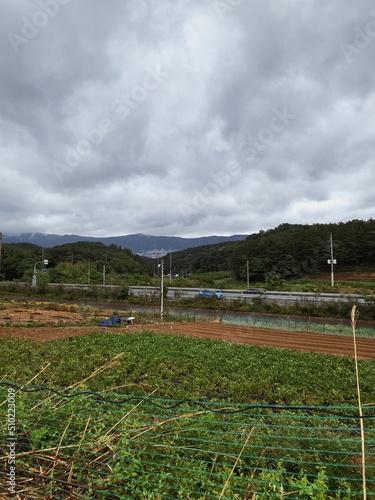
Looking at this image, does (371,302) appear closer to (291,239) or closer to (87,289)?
(87,289)

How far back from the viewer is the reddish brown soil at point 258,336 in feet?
43.1

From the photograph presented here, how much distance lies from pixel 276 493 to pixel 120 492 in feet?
4.14

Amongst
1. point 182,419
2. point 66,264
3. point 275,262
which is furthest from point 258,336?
point 66,264

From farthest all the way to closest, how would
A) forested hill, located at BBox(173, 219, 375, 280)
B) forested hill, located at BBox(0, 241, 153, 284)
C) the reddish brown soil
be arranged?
forested hill, located at BBox(173, 219, 375, 280), forested hill, located at BBox(0, 241, 153, 284), the reddish brown soil

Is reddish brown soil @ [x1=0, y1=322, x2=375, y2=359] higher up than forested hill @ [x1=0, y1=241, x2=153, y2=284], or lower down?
lower down

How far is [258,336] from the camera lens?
52.4 ft

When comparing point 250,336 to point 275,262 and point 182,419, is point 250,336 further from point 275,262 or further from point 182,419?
point 275,262

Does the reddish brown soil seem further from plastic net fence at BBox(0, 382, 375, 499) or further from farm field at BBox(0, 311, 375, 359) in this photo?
plastic net fence at BBox(0, 382, 375, 499)

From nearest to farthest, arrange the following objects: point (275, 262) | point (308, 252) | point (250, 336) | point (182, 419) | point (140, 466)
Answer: point (140, 466), point (182, 419), point (250, 336), point (275, 262), point (308, 252)

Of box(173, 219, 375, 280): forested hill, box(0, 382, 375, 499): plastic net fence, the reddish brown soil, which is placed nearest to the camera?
box(0, 382, 375, 499): plastic net fence

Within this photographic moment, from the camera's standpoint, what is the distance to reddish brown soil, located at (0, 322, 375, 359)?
13.1 meters

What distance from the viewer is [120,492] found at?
7.94 feet

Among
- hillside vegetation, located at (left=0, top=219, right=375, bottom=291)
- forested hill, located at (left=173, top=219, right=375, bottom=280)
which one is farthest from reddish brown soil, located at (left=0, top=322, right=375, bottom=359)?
forested hill, located at (left=173, top=219, right=375, bottom=280)

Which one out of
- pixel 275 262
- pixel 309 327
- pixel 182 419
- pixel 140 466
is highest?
pixel 275 262
